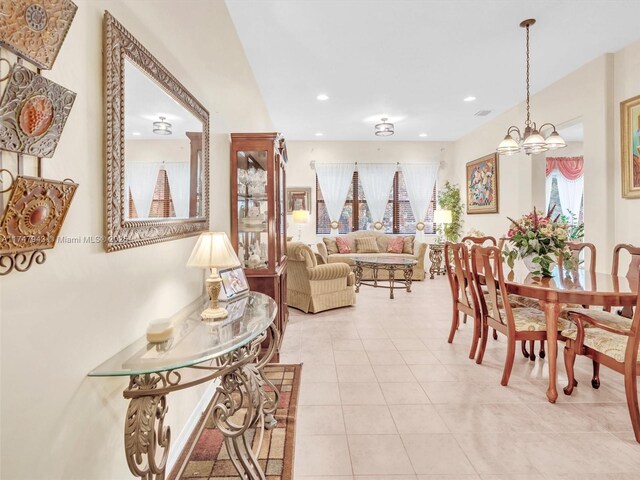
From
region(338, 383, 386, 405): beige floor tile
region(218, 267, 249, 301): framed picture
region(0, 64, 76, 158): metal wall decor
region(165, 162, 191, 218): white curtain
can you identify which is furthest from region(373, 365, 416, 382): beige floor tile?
region(0, 64, 76, 158): metal wall decor

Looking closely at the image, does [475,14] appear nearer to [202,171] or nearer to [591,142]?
[591,142]

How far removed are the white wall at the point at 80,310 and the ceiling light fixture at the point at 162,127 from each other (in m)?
0.30

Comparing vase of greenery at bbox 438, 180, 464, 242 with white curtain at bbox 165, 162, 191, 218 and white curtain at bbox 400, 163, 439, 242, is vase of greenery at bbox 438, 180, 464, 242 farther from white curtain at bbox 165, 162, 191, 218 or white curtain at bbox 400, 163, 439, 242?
white curtain at bbox 165, 162, 191, 218

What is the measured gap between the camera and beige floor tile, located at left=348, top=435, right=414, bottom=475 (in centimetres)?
Result: 179

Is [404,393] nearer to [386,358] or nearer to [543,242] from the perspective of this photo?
[386,358]

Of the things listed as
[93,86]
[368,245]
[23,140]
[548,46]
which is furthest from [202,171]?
[368,245]

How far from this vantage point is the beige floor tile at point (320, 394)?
8.07 ft

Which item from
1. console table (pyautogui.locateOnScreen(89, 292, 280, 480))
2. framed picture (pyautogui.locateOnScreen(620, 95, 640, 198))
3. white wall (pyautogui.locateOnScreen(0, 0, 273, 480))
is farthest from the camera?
framed picture (pyautogui.locateOnScreen(620, 95, 640, 198))

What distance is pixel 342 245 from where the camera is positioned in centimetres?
749

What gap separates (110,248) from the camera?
1227mm

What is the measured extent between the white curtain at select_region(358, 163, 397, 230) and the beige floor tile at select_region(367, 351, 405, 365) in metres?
4.96

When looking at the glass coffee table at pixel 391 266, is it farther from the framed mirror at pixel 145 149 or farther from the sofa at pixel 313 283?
the framed mirror at pixel 145 149

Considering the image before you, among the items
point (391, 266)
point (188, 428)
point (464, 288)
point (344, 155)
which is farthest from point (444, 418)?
point (344, 155)

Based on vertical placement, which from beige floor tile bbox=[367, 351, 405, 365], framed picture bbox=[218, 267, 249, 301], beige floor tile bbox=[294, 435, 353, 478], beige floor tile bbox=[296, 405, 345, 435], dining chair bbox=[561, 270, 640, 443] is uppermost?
framed picture bbox=[218, 267, 249, 301]
